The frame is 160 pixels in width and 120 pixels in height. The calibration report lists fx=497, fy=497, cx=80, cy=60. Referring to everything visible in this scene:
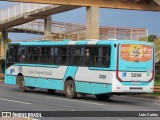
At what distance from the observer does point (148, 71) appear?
23906 millimetres

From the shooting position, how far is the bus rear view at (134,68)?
75.7 ft

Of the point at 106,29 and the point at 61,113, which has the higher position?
the point at 106,29

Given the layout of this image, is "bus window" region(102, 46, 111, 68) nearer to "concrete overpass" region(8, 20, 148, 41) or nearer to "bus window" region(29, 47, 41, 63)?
"bus window" region(29, 47, 41, 63)

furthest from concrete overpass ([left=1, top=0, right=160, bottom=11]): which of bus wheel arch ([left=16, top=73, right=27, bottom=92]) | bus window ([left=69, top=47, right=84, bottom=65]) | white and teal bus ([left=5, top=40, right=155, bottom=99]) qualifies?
bus window ([left=69, top=47, right=84, bottom=65])

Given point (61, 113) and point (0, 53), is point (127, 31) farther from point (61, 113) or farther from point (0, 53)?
point (61, 113)

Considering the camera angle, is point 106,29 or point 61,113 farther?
point 106,29

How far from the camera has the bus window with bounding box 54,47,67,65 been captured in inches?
1038

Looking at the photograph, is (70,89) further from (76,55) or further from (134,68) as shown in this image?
(134,68)

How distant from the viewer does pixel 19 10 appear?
55.8 meters

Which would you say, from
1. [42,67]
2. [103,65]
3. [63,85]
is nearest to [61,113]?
[103,65]

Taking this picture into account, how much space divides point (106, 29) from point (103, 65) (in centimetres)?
2189

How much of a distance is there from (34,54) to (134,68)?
7693 mm

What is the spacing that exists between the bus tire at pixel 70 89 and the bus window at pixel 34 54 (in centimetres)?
344

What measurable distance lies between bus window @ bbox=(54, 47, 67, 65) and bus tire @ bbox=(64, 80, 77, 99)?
1.17 m
